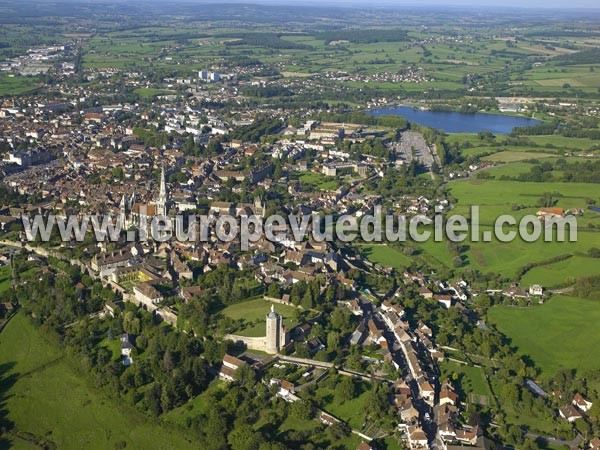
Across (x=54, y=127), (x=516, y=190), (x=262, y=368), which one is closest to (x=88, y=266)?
(x=262, y=368)

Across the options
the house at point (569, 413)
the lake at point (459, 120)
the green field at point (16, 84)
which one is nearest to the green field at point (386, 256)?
the house at point (569, 413)

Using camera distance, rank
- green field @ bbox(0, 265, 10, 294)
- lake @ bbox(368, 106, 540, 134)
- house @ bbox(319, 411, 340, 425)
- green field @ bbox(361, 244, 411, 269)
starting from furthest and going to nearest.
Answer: lake @ bbox(368, 106, 540, 134), green field @ bbox(361, 244, 411, 269), green field @ bbox(0, 265, 10, 294), house @ bbox(319, 411, 340, 425)

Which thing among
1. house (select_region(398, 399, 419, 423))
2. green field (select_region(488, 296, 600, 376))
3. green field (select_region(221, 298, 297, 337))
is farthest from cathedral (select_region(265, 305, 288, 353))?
green field (select_region(488, 296, 600, 376))

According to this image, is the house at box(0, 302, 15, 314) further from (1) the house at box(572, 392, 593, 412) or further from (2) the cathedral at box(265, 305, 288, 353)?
(1) the house at box(572, 392, 593, 412)

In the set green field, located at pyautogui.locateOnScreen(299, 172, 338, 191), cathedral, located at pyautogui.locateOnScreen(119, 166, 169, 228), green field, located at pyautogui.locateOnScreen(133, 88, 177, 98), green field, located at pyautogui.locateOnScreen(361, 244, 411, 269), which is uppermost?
green field, located at pyautogui.locateOnScreen(133, 88, 177, 98)

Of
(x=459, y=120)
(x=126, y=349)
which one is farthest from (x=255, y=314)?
(x=459, y=120)
